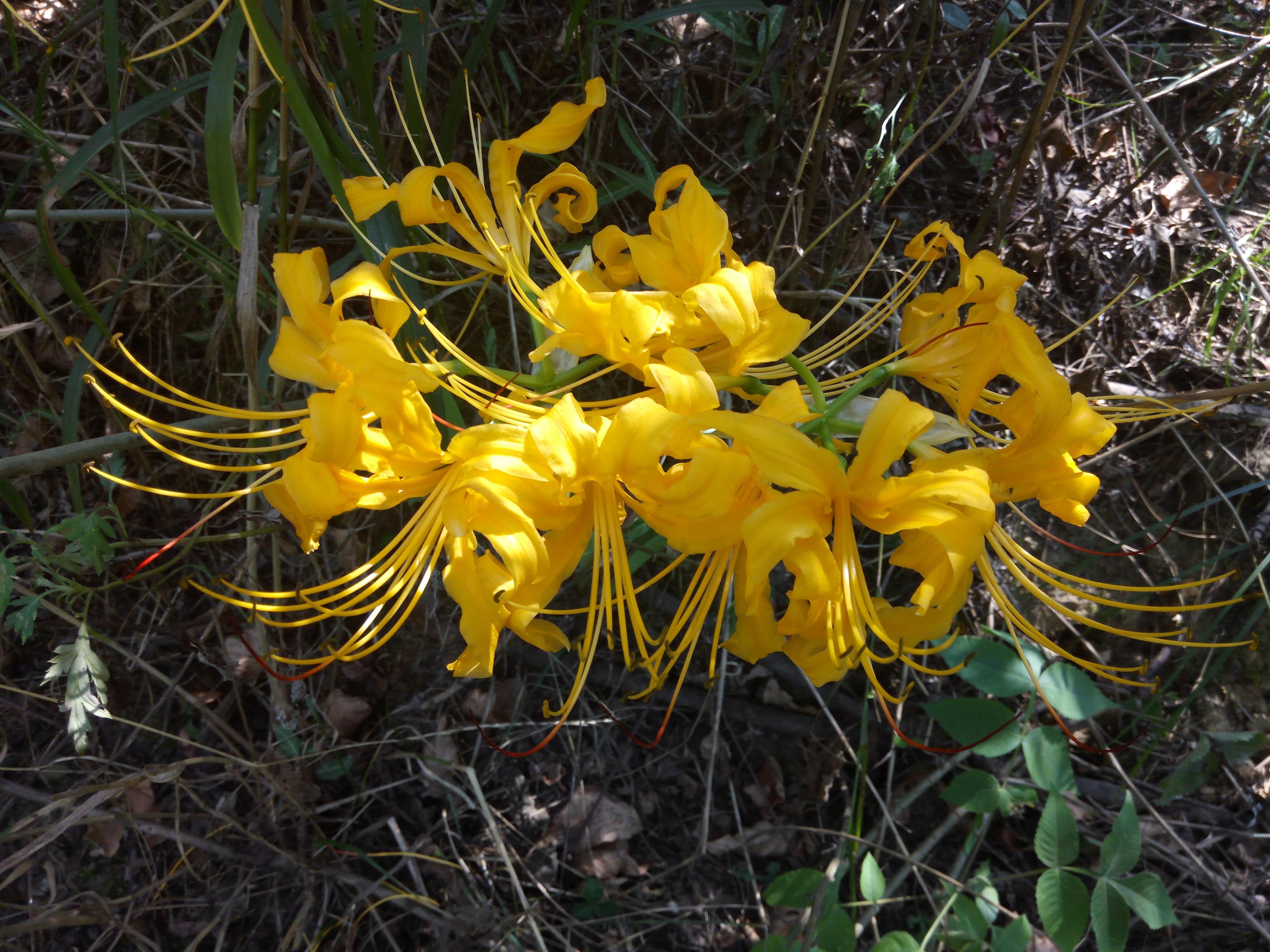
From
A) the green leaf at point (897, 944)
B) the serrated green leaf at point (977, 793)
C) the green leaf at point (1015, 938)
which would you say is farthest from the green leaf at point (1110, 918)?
the green leaf at point (897, 944)

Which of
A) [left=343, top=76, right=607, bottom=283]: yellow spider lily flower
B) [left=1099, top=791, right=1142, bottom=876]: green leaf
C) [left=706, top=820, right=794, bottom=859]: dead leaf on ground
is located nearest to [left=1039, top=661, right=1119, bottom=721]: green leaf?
[left=1099, top=791, right=1142, bottom=876]: green leaf

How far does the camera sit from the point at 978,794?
1.75m

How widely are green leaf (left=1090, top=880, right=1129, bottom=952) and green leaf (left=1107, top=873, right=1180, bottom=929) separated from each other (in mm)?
13

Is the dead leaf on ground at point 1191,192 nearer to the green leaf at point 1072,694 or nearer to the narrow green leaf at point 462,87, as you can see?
the green leaf at point 1072,694

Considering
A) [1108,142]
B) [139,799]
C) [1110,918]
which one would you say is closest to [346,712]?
[139,799]

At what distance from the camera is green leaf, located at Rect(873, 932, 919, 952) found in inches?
61.4

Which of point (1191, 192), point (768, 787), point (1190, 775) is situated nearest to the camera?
point (1190, 775)

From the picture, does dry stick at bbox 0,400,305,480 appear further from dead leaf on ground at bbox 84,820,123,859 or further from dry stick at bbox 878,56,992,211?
dry stick at bbox 878,56,992,211

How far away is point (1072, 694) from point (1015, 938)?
0.50 m

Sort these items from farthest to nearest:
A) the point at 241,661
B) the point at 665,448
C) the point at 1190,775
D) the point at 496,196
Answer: the point at 241,661
the point at 1190,775
the point at 496,196
the point at 665,448

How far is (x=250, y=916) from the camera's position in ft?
6.55

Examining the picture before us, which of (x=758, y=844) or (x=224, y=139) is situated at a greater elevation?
(x=224, y=139)

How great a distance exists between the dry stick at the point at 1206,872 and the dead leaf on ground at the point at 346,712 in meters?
1.90

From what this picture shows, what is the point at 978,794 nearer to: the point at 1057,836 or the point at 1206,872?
the point at 1057,836
